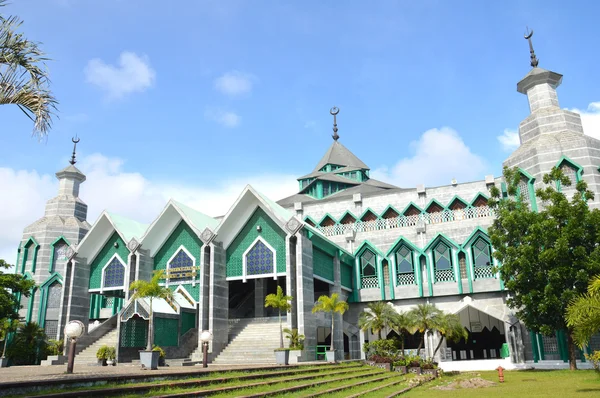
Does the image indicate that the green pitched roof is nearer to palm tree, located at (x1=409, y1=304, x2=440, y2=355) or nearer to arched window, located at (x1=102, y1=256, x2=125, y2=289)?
arched window, located at (x1=102, y1=256, x2=125, y2=289)

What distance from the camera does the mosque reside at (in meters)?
25.0

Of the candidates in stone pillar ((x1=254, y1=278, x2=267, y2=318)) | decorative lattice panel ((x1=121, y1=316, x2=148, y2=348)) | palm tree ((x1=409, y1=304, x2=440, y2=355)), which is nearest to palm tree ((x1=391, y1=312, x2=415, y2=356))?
palm tree ((x1=409, y1=304, x2=440, y2=355))

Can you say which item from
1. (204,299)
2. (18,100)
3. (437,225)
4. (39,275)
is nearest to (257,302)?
(204,299)

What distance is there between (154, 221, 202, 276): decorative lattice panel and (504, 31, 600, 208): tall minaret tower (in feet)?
62.9

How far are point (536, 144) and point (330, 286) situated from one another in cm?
1434

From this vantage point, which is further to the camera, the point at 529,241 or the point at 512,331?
the point at 512,331

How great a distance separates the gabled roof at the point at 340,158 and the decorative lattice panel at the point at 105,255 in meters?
25.2

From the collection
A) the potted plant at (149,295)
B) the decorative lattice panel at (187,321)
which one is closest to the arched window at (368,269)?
the decorative lattice panel at (187,321)

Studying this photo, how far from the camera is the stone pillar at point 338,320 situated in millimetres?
24819

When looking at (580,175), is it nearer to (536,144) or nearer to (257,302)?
(536,144)

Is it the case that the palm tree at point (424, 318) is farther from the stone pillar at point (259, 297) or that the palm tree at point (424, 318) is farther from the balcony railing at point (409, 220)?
the stone pillar at point (259, 297)

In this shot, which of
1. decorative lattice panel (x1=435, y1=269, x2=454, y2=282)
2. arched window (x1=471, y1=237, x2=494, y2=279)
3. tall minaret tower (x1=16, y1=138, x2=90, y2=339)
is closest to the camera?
arched window (x1=471, y1=237, x2=494, y2=279)

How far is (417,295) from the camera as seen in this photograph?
28375 mm

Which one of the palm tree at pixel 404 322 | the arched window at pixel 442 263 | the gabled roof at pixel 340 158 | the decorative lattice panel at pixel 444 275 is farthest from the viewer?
the gabled roof at pixel 340 158
